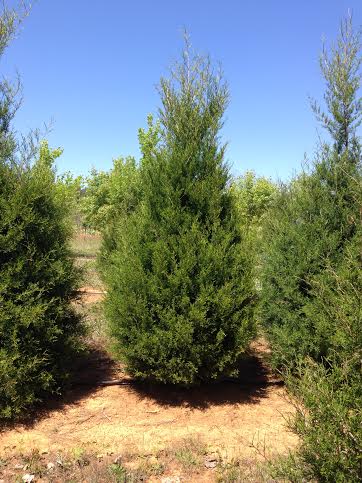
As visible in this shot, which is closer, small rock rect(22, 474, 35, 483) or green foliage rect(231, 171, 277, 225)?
small rock rect(22, 474, 35, 483)

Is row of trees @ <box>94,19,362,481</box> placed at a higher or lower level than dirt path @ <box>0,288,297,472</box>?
higher

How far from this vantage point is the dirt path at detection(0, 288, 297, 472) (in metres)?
3.96

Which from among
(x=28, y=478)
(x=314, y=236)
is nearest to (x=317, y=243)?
(x=314, y=236)

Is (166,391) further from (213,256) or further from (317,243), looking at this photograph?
(317,243)

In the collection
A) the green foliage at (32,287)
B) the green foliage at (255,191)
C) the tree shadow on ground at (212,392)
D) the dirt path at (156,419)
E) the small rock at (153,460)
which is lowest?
the small rock at (153,460)

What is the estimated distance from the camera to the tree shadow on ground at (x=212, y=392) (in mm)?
4898

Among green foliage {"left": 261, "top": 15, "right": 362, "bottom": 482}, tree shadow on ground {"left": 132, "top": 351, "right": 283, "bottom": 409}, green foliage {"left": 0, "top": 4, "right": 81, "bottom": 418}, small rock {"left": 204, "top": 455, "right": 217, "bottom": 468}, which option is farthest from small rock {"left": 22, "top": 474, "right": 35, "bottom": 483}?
green foliage {"left": 261, "top": 15, "right": 362, "bottom": 482}

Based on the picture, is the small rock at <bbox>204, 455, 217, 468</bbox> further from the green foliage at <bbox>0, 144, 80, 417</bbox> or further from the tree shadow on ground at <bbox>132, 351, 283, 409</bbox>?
the green foliage at <bbox>0, 144, 80, 417</bbox>

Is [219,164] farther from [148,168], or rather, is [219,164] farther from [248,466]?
[248,466]

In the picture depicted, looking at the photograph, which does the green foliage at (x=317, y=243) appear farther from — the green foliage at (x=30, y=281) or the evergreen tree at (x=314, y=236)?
the green foliage at (x=30, y=281)

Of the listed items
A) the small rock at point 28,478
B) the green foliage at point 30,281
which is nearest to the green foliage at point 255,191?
the green foliage at point 30,281

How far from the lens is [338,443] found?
2381mm

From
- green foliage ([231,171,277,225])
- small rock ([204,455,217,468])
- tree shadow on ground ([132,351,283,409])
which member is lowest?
small rock ([204,455,217,468])

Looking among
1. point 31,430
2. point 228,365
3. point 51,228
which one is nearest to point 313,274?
point 228,365
